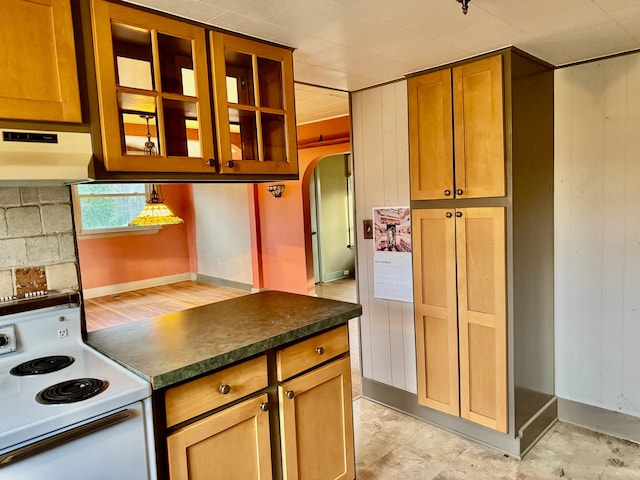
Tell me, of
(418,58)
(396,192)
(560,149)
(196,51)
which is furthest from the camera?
(396,192)

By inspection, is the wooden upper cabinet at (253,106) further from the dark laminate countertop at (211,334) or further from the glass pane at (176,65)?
the dark laminate countertop at (211,334)

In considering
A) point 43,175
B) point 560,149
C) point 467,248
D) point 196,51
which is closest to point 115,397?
point 43,175

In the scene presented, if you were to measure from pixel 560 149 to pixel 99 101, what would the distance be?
8.06 ft

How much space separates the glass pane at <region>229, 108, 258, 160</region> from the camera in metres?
1.97

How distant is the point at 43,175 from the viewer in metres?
1.33

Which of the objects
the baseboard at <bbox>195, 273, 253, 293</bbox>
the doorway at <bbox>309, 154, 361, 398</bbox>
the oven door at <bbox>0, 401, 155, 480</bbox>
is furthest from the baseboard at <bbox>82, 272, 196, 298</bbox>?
the oven door at <bbox>0, 401, 155, 480</bbox>

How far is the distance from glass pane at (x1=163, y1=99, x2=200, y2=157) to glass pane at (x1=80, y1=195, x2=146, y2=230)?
6.22 meters

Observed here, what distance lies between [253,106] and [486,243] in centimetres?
139

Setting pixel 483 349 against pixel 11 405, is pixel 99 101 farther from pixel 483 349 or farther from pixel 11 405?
pixel 483 349

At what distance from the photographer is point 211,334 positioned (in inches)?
66.7

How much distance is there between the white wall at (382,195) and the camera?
2742 mm

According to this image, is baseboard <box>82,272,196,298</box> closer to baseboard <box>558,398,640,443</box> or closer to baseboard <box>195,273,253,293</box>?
baseboard <box>195,273,253,293</box>

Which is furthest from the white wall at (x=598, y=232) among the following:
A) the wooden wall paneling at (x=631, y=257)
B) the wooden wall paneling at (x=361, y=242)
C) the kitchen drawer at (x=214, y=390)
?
the kitchen drawer at (x=214, y=390)

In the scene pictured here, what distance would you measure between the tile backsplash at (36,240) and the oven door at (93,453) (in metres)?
0.74
